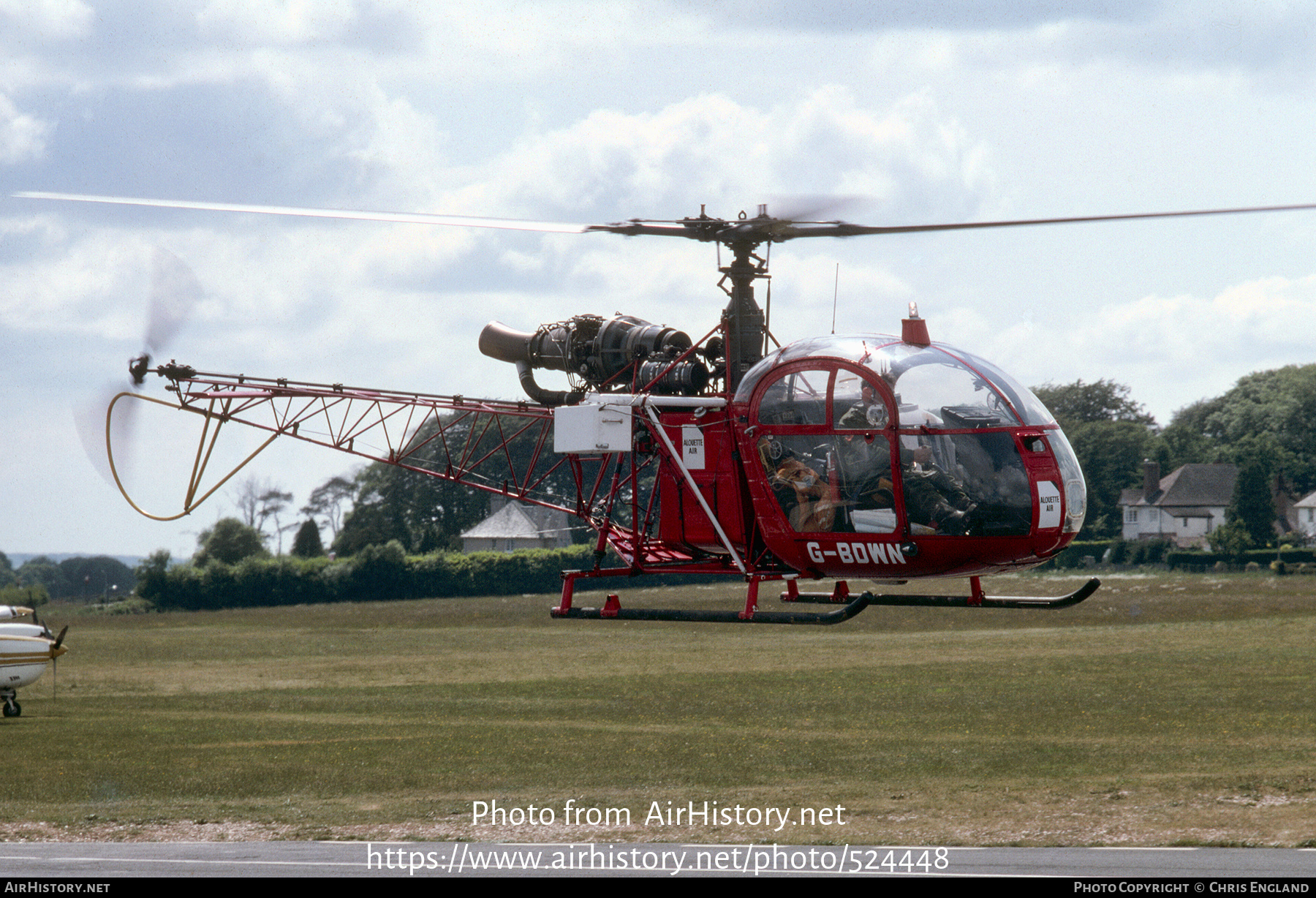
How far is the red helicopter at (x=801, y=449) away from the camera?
13.4 meters

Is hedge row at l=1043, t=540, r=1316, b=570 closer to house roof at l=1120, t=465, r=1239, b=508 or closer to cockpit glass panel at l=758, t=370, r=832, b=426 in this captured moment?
house roof at l=1120, t=465, r=1239, b=508

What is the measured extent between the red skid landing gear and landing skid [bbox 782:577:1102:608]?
43cm

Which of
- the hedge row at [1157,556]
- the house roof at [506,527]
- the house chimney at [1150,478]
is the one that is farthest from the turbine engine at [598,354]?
the house chimney at [1150,478]

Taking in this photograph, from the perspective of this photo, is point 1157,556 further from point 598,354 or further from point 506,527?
point 598,354

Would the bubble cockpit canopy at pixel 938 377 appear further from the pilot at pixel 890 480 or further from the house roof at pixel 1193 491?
the house roof at pixel 1193 491

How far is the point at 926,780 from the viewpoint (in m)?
39.7

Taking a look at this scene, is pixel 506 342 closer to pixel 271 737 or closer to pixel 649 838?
pixel 649 838

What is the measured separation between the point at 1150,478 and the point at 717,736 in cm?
9310

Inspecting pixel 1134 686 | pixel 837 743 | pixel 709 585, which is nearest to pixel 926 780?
pixel 837 743

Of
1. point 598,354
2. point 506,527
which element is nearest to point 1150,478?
point 506,527

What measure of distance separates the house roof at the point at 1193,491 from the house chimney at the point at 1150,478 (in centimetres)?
33

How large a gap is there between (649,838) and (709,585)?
2674 inches

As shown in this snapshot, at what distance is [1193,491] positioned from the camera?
436ft
